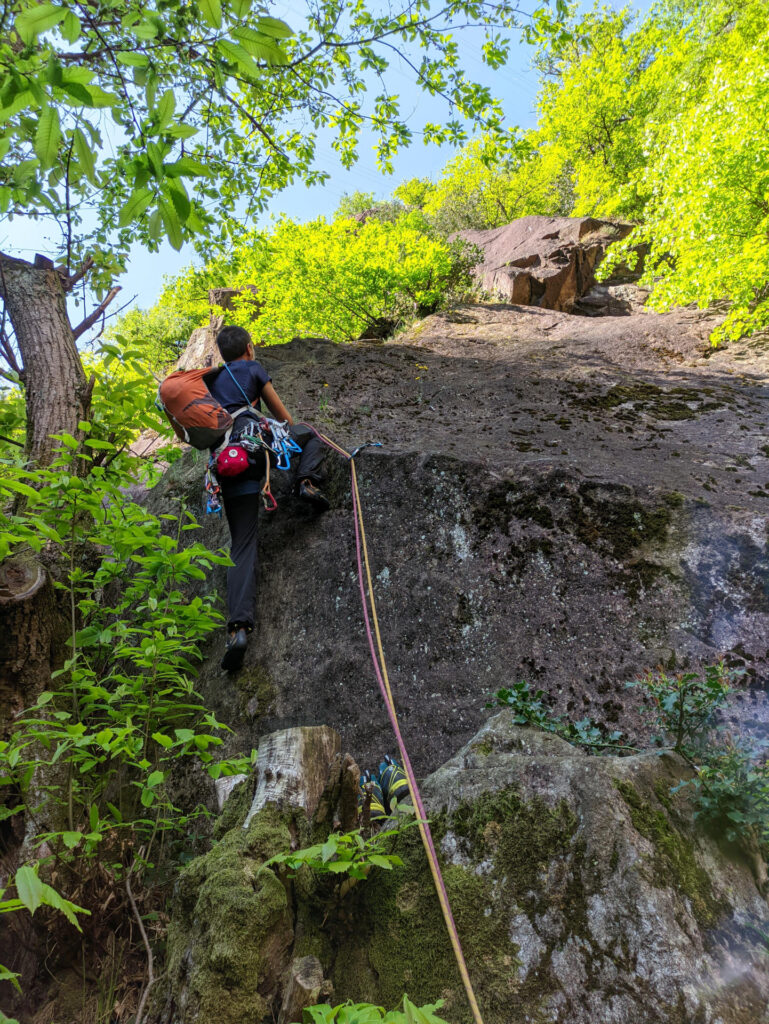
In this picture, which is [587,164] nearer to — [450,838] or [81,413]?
[81,413]

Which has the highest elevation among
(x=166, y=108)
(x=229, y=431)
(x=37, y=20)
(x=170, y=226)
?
(x=37, y=20)

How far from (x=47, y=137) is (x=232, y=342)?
10.5 ft

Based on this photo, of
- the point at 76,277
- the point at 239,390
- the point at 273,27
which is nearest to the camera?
the point at 273,27

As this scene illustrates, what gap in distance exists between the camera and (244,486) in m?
3.94

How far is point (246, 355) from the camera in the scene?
458cm

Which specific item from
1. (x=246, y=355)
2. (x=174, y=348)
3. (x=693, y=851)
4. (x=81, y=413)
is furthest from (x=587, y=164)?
(x=693, y=851)

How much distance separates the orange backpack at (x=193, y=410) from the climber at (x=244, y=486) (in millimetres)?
177

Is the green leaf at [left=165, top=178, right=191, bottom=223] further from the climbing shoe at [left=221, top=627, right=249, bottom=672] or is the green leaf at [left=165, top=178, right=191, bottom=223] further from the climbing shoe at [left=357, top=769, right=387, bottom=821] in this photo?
the climbing shoe at [left=221, top=627, right=249, bottom=672]

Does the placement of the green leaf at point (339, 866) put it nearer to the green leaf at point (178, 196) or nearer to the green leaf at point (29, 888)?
the green leaf at point (29, 888)

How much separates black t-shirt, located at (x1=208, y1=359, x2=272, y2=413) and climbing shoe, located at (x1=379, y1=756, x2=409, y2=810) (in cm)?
293

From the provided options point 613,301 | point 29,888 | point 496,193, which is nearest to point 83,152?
point 29,888

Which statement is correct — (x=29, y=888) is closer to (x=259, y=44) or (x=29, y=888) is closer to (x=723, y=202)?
(x=259, y=44)

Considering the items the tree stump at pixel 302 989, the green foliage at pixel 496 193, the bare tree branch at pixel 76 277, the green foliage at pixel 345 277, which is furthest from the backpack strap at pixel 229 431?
the green foliage at pixel 496 193

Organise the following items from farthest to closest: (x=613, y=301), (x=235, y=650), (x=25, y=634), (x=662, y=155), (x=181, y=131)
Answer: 1. (x=613, y=301)
2. (x=662, y=155)
3. (x=235, y=650)
4. (x=25, y=634)
5. (x=181, y=131)
